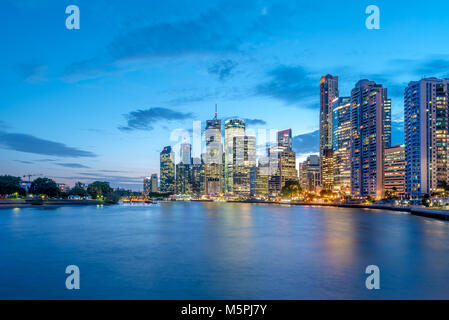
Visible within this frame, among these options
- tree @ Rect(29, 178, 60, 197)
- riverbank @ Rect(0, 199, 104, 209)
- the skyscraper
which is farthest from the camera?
the skyscraper

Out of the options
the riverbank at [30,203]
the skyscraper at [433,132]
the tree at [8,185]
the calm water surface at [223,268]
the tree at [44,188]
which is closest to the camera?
the calm water surface at [223,268]

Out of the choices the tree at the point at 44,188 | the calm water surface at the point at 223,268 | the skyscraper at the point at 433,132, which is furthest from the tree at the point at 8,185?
the skyscraper at the point at 433,132

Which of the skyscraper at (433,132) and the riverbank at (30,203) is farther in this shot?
the skyscraper at (433,132)

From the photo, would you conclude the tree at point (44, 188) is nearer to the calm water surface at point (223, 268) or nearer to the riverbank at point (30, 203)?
the riverbank at point (30, 203)

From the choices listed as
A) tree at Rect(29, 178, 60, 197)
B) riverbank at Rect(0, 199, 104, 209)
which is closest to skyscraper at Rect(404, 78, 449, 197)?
riverbank at Rect(0, 199, 104, 209)

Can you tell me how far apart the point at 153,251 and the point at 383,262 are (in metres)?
21.9

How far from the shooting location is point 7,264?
2786 cm

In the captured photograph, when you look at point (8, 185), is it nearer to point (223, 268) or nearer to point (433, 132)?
point (223, 268)

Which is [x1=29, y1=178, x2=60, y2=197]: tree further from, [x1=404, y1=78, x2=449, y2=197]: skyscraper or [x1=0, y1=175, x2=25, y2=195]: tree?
[x1=404, y1=78, x2=449, y2=197]: skyscraper

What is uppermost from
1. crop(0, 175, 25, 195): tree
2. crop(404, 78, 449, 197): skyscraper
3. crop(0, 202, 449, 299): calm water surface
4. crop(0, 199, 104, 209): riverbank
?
crop(404, 78, 449, 197): skyscraper

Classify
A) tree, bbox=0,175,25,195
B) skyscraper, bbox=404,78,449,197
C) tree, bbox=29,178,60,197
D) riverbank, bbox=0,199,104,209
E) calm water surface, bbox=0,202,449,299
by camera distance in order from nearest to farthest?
calm water surface, bbox=0,202,449,299 → riverbank, bbox=0,199,104,209 → tree, bbox=0,175,25,195 → tree, bbox=29,178,60,197 → skyscraper, bbox=404,78,449,197
